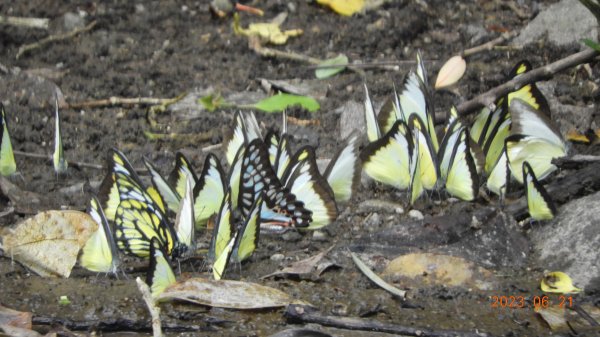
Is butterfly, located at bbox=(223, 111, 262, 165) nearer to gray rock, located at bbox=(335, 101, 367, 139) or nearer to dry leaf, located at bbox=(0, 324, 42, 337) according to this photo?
gray rock, located at bbox=(335, 101, 367, 139)

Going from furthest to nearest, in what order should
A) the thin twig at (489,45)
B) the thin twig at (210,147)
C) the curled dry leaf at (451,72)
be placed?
the thin twig at (489,45) → the curled dry leaf at (451,72) → the thin twig at (210,147)

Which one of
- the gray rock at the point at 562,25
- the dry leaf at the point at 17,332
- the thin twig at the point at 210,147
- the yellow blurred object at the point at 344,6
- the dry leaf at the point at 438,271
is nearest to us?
the dry leaf at the point at 17,332

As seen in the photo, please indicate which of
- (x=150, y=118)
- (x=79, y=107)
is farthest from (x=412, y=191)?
(x=79, y=107)

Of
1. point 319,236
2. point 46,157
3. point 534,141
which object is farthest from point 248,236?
point 46,157

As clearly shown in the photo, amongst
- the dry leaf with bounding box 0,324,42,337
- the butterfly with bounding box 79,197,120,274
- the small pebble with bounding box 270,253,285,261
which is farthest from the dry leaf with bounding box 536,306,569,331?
the dry leaf with bounding box 0,324,42,337

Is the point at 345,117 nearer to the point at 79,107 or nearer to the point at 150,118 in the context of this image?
the point at 150,118

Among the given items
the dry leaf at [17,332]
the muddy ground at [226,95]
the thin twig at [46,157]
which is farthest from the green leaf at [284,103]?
the dry leaf at [17,332]
